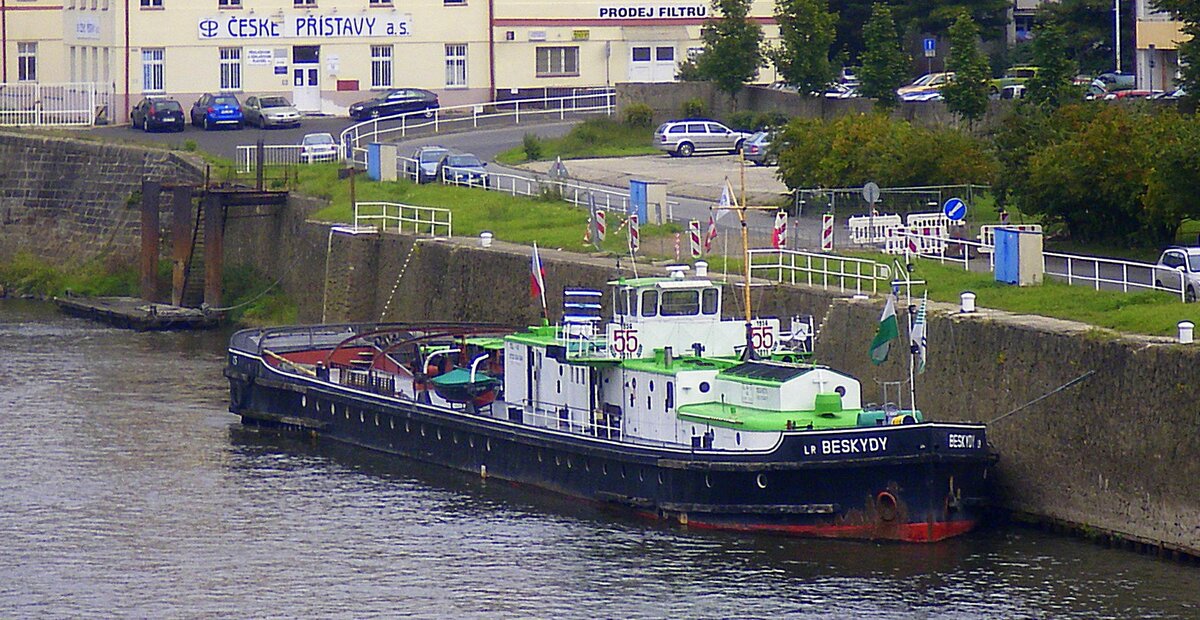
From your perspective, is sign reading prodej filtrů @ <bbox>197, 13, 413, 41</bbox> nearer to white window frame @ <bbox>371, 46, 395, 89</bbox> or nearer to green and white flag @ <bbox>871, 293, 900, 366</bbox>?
white window frame @ <bbox>371, 46, 395, 89</bbox>

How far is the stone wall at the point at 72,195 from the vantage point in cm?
6444

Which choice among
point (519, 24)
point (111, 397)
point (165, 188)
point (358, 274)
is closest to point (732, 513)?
point (111, 397)

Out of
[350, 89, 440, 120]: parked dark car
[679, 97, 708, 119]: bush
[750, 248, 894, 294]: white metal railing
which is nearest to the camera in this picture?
[750, 248, 894, 294]: white metal railing

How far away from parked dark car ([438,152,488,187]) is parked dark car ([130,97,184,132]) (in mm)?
14481

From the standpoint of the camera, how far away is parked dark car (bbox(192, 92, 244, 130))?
73.8 m

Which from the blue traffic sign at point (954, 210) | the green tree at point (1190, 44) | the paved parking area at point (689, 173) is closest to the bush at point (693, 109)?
the paved parking area at point (689, 173)

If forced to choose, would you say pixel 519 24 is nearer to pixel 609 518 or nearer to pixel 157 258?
pixel 157 258

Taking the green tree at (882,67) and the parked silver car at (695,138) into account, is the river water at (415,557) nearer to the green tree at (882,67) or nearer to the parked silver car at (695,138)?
the green tree at (882,67)

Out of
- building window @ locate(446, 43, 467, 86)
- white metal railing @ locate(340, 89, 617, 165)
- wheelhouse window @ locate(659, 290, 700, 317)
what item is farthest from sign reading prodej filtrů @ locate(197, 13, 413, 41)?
wheelhouse window @ locate(659, 290, 700, 317)

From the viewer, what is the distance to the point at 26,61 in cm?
8469

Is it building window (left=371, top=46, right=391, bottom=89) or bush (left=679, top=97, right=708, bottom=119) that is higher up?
building window (left=371, top=46, right=391, bottom=89)

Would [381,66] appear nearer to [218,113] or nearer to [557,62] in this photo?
[557,62]

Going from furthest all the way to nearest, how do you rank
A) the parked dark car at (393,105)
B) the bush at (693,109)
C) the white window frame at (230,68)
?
1. the white window frame at (230,68)
2. the parked dark car at (393,105)
3. the bush at (693,109)

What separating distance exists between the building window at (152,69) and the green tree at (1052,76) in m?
33.7
